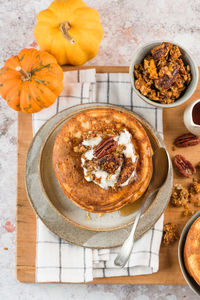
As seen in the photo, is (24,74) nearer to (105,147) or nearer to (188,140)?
(105,147)

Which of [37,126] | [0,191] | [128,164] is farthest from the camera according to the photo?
[0,191]

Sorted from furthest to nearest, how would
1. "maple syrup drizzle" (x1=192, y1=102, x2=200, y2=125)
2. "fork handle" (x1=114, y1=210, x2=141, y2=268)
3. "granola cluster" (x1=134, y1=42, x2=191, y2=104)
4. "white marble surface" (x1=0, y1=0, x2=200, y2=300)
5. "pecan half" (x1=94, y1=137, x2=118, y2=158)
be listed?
"white marble surface" (x1=0, y1=0, x2=200, y2=300) < "maple syrup drizzle" (x1=192, y1=102, x2=200, y2=125) < "granola cluster" (x1=134, y1=42, x2=191, y2=104) < "fork handle" (x1=114, y1=210, x2=141, y2=268) < "pecan half" (x1=94, y1=137, x2=118, y2=158)

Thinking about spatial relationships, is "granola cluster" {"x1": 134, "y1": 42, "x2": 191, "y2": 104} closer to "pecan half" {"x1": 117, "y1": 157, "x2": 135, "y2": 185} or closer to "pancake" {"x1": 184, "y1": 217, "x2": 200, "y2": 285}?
"pecan half" {"x1": 117, "y1": 157, "x2": 135, "y2": 185}

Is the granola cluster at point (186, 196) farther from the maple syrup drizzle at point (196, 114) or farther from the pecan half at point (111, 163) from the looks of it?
the pecan half at point (111, 163)

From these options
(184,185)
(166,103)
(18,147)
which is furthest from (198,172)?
(18,147)

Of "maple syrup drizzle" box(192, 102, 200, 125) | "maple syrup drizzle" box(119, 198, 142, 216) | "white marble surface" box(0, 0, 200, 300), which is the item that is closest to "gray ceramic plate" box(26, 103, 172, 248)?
"maple syrup drizzle" box(119, 198, 142, 216)

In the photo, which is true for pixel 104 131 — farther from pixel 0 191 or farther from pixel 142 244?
pixel 0 191
